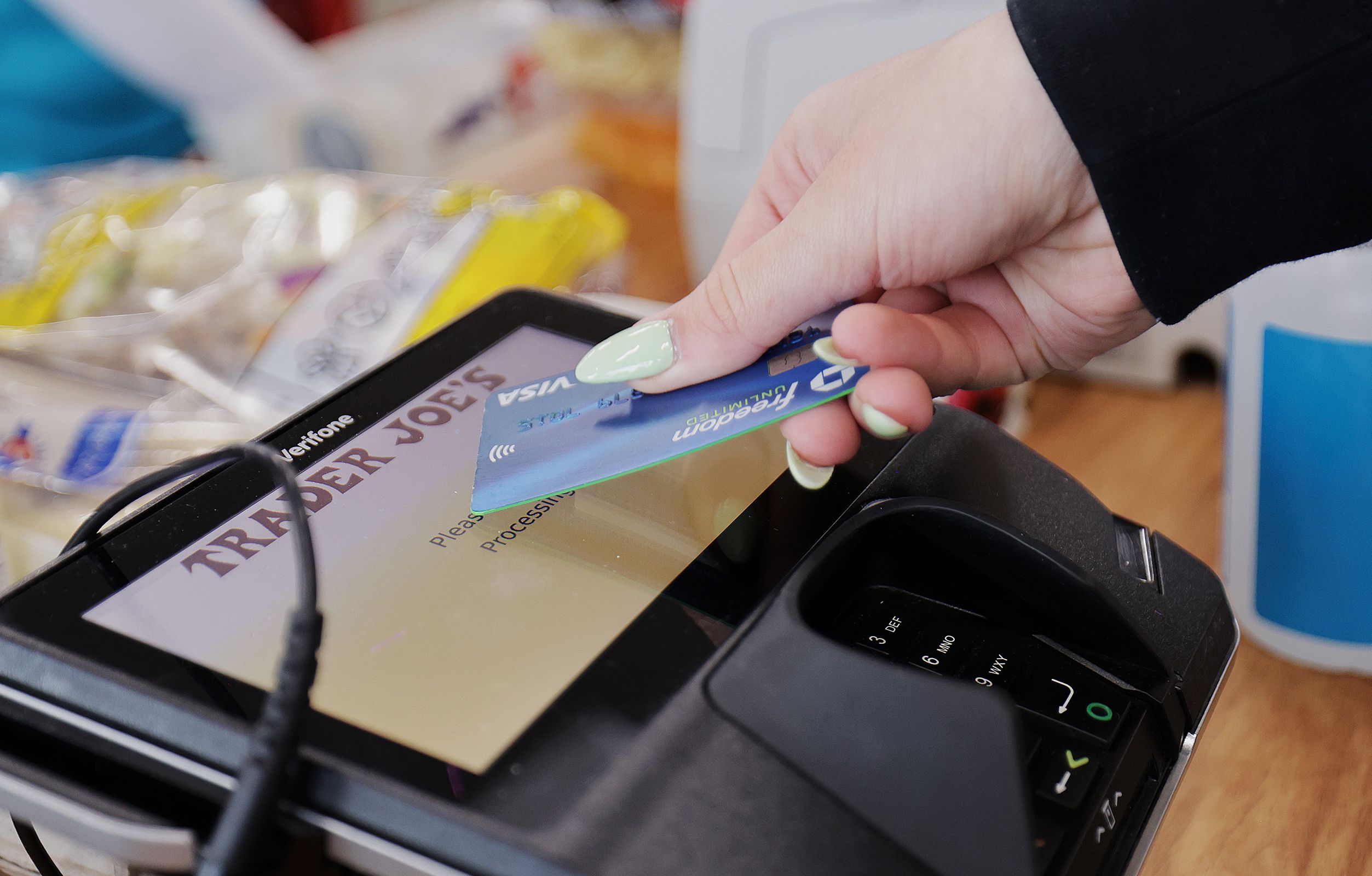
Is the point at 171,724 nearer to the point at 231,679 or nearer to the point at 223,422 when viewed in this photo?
the point at 231,679

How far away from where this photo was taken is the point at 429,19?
1.06 m

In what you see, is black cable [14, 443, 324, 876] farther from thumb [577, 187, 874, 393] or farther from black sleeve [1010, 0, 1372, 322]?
black sleeve [1010, 0, 1372, 322]

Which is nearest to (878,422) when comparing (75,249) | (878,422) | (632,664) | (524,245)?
(878,422)

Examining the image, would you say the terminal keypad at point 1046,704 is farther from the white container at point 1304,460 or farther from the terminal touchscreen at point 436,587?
the white container at point 1304,460

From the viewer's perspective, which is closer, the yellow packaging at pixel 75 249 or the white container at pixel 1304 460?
the white container at pixel 1304 460

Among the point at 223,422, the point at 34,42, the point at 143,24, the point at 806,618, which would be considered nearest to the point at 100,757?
the point at 806,618

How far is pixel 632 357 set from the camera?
0.37 metres

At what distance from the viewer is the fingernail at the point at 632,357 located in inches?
14.5

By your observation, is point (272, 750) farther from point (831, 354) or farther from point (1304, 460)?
point (1304, 460)

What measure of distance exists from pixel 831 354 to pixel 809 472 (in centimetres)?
4

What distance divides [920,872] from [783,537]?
12cm

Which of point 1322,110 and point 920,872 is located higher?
point 1322,110

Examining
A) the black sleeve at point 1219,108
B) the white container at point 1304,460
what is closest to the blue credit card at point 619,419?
the black sleeve at point 1219,108

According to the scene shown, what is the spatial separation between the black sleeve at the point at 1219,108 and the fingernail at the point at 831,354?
10 cm
